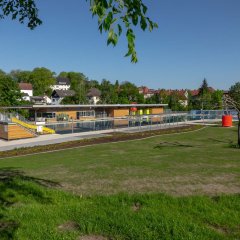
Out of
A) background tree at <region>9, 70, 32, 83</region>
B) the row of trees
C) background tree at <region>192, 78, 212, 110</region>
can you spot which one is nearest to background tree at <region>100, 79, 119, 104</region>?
the row of trees

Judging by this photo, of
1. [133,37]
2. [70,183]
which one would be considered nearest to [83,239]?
[133,37]

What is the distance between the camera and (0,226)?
4.55 metres

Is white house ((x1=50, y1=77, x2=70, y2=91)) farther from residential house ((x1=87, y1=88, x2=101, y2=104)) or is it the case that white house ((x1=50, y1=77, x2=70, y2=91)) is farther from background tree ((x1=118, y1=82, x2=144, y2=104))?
background tree ((x1=118, y1=82, x2=144, y2=104))

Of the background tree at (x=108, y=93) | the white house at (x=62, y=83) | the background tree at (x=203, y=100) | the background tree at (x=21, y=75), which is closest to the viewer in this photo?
the background tree at (x=203, y=100)

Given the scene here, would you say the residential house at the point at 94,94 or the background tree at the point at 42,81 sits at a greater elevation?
the background tree at the point at 42,81

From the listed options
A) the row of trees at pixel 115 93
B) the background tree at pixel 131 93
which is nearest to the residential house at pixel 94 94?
the row of trees at pixel 115 93

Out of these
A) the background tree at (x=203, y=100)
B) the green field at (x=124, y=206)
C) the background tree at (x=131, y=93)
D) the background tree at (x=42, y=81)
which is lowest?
the green field at (x=124, y=206)

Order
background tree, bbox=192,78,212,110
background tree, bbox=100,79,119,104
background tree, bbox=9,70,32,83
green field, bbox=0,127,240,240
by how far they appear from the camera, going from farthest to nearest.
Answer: background tree, bbox=9,70,32,83, background tree, bbox=100,79,119,104, background tree, bbox=192,78,212,110, green field, bbox=0,127,240,240

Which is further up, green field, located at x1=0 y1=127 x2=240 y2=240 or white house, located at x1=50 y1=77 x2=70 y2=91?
white house, located at x1=50 y1=77 x2=70 y2=91

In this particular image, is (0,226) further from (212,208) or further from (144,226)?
(212,208)

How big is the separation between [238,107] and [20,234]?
16740mm

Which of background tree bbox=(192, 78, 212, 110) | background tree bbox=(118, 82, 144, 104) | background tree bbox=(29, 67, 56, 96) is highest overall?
background tree bbox=(29, 67, 56, 96)

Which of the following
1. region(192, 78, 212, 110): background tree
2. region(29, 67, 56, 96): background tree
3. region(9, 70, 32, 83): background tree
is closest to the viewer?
region(192, 78, 212, 110): background tree

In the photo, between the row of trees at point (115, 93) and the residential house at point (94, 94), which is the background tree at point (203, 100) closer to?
the row of trees at point (115, 93)
